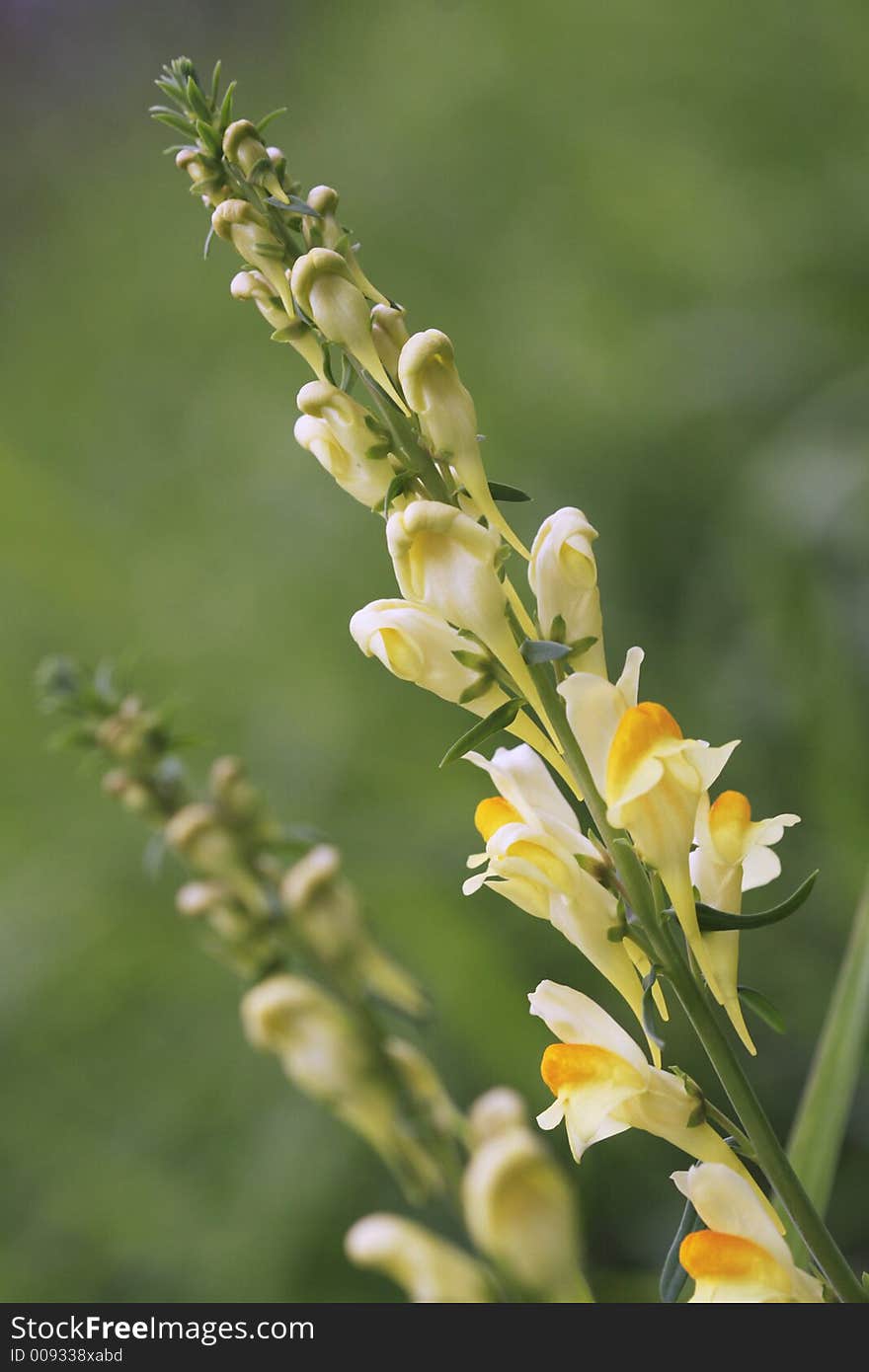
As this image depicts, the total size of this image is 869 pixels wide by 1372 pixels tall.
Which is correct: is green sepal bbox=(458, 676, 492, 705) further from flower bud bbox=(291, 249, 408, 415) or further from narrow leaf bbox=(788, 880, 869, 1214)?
narrow leaf bbox=(788, 880, 869, 1214)

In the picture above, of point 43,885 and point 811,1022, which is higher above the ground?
point 43,885

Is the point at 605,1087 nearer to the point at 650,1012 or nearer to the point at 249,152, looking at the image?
the point at 650,1012

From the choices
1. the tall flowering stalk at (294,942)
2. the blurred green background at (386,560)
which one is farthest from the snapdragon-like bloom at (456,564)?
the blurred green background at (386,560)

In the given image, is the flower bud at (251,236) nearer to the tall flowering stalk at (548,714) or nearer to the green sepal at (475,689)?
the tall flowering stalk at (548,714)

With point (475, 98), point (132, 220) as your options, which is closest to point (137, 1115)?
point (475, 98)

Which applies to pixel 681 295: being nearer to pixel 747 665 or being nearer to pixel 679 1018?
pixel 747 665

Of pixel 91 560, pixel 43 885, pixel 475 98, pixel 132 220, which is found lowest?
pixel 43 885

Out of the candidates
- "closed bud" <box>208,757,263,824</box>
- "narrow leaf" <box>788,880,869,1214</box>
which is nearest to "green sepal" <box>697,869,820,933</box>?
"narrow leaf" <box>788,880,869,1214</box>

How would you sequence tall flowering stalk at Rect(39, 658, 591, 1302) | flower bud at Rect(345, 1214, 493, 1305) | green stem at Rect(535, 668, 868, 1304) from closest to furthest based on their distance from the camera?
1. green stem at Rect(535, 668, 868, 1304)
2. flower bud at Rect(345, 1214, 493, 1305)
3. tall flowering stalk at Rect(39, 658, 591, 1302)
